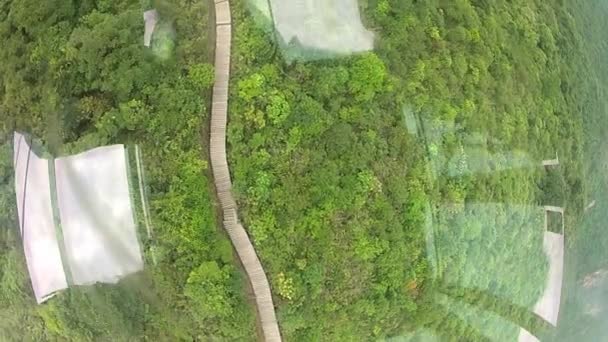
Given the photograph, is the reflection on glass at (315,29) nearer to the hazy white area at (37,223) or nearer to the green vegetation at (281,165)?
the green vegetation at (281,165)

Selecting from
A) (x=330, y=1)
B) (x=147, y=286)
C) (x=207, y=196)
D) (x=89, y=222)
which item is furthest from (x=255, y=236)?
(x=330, y=1)

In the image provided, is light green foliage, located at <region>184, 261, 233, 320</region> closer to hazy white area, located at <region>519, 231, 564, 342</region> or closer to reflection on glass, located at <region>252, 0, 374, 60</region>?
reflection on glass, located at <region>252, 0, 374, 60</region>

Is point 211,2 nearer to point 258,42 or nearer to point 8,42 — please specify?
point 258,42

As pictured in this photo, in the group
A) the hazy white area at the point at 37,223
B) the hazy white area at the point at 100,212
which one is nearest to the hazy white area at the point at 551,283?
the hazy white area at the point at 100,212

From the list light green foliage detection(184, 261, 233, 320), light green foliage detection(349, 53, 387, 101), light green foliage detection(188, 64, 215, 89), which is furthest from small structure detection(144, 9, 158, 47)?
light green foliage detection(184, 261, 233, 320)

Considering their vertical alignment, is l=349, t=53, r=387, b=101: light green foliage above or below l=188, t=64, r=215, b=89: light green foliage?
below

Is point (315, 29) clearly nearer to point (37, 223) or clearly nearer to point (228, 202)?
point (228, 202)
